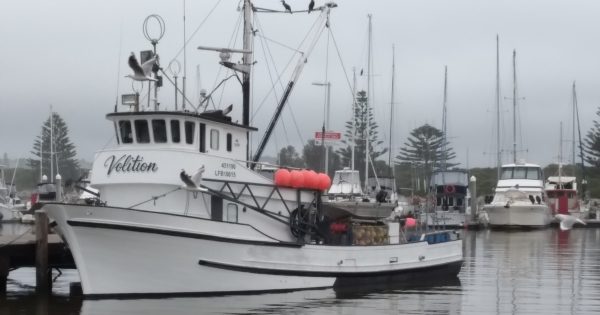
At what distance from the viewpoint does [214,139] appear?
21000 mm

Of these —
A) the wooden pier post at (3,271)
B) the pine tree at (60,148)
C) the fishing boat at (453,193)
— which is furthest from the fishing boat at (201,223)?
the pine tree at (60,148)

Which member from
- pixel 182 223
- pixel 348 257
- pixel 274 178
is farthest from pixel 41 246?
pixel 348 257

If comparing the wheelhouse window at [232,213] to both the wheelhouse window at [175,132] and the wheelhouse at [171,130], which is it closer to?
the wheelhouse at [171,130]

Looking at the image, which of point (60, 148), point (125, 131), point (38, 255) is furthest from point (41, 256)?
point (60, 148)

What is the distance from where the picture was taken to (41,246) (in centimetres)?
2122

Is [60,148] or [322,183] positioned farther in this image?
[60,148]

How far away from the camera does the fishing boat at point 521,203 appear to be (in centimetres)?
5391

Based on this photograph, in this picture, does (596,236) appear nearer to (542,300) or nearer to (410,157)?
(542,300)

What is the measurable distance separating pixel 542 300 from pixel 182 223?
27.0 feet

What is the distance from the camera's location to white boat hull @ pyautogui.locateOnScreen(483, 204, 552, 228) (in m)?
53.7

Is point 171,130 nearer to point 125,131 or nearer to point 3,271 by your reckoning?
point 125,131

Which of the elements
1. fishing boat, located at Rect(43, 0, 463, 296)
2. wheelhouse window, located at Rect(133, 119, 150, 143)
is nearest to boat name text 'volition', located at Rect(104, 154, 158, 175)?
fishing boat, located at Rect(43, 0, 463, 296)

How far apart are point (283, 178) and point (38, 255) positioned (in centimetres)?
578

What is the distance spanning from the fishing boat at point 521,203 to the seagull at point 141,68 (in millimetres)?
36553
